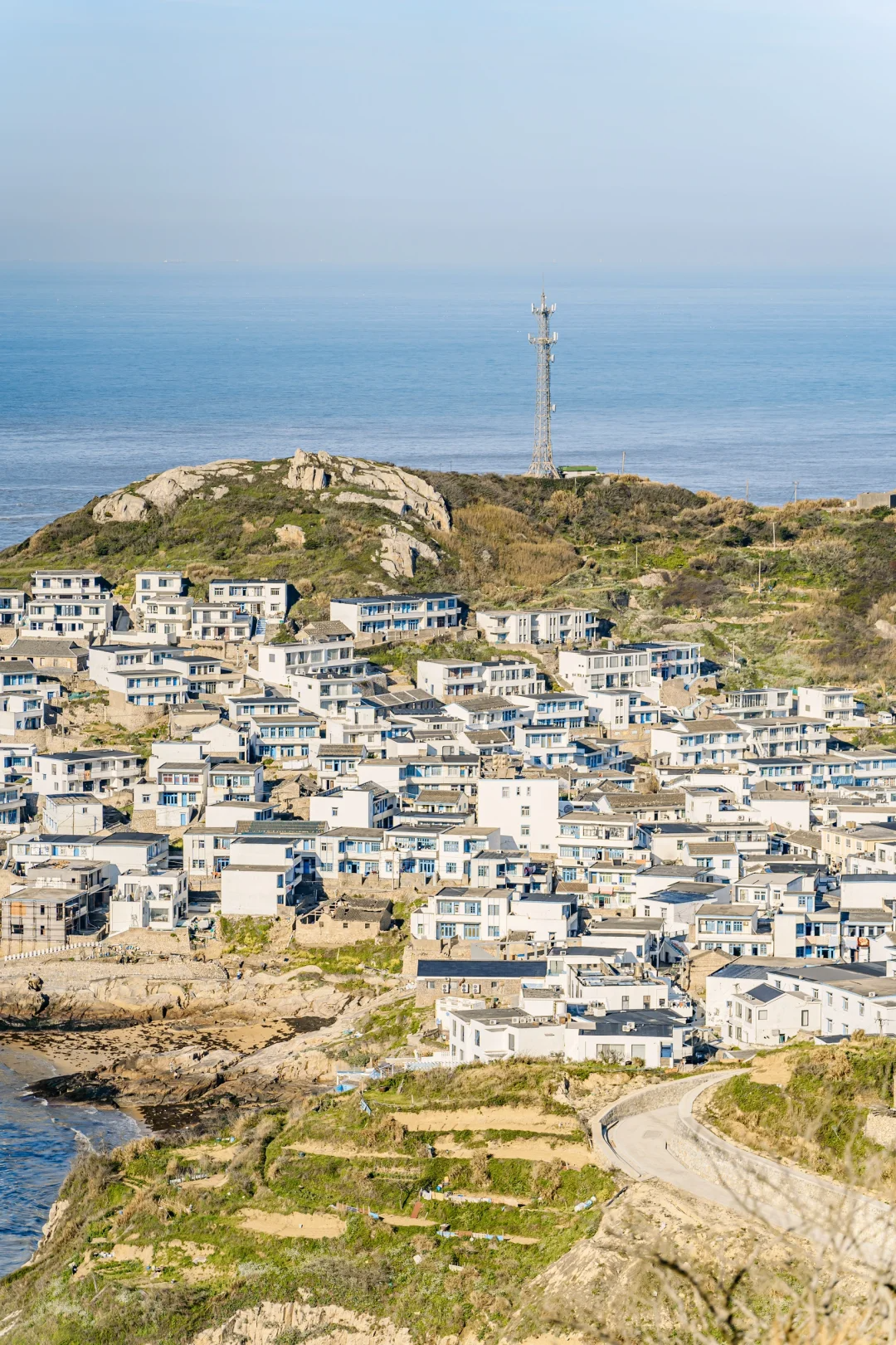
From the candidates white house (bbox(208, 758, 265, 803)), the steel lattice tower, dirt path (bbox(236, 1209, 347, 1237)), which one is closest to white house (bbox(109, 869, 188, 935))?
white house (bbox(208, 758, 265, 803))

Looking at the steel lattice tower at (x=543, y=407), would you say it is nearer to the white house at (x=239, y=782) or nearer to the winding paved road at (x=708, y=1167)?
the white house at (x=239, y=782)

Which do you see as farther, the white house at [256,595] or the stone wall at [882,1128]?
the white house at [256,595]

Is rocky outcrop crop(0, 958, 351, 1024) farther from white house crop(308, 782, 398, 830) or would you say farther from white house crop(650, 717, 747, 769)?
white house crop(650, 717, 747, 769)

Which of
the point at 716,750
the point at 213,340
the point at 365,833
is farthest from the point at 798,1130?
the point at 213,340

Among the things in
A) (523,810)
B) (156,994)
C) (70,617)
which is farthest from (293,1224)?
(70,617)

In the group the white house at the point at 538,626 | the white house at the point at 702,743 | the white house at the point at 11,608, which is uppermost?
the white house at the point at 11,608

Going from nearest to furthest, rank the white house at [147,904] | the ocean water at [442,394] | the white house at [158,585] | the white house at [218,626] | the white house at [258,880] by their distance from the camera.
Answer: the white house at [147,904]
the white house at [258,880]
the white house at [218,626]
the white house at [158,585]
the ocean water at [442,394]

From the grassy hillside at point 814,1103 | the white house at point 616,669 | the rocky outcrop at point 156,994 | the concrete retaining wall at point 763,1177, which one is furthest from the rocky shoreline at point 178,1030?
the white house at point 616,669
